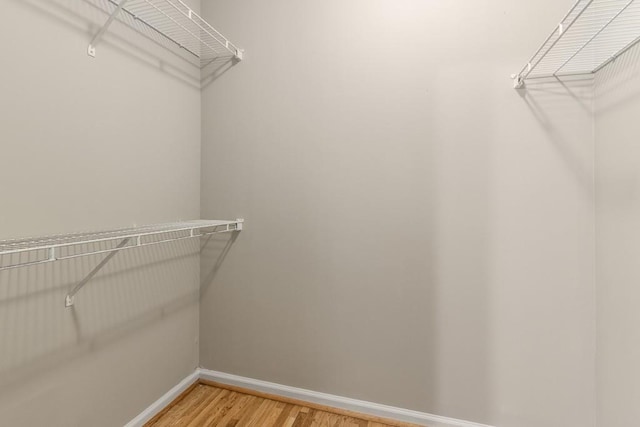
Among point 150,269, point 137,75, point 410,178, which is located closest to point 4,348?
point 150,269

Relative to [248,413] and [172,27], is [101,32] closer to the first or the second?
[172,27]

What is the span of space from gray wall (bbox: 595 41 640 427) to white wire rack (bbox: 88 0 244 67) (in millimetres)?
1684

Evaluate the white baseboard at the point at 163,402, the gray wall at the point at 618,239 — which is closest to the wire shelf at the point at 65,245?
the white baseboard at the point at 163,402

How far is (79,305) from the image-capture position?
118cm

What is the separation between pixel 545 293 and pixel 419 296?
540 millimetres

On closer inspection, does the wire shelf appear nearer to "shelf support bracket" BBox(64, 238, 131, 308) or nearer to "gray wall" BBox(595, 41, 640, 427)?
"shelf support bracket" BBox(64, 238, 131, 308)

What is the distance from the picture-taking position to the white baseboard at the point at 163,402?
1.44m

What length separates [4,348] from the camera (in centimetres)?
96

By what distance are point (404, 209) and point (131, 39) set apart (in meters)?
1.48

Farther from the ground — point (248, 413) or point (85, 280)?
point (85, 280)

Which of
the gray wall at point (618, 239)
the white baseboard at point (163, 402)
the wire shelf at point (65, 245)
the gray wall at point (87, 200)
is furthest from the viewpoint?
the white baseboard at point (163, 402)

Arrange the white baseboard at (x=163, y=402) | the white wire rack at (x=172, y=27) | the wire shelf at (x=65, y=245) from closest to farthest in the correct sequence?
the wire shelf at (x=65, y=245) < the white wire rack at (x=172, y=27) < the white baseboard at (x=163, y=402)

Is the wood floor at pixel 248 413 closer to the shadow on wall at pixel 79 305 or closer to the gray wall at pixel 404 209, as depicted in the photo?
the gray wall at pixel 404 209

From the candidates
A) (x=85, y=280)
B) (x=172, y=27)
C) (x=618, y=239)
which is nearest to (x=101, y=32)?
(x=172, y=27)
